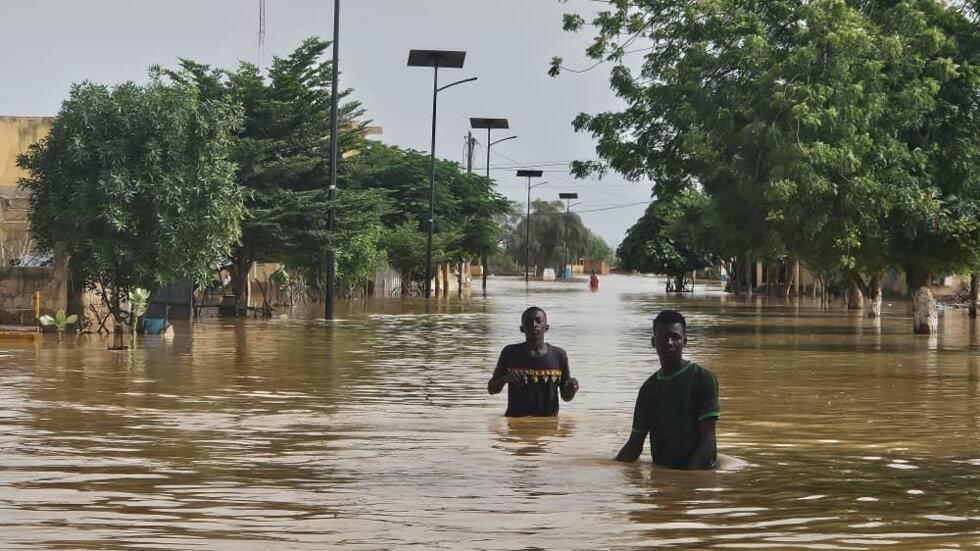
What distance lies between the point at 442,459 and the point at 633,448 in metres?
1.74

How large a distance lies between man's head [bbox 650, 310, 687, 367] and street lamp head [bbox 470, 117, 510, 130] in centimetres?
9898

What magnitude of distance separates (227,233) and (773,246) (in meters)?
14.8

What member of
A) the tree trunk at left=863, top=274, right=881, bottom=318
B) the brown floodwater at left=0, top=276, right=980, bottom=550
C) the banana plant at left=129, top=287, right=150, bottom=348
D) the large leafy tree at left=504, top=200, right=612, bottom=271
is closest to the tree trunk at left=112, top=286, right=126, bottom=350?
the banana plant at left=129, top=287, right=150, bottom=348

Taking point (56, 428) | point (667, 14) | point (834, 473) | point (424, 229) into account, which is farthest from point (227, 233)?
point (424, 229)

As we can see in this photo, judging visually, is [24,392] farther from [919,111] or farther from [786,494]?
[919,111]

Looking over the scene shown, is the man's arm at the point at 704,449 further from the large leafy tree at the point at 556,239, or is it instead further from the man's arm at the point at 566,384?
the large leafy tree at the point at 556,239

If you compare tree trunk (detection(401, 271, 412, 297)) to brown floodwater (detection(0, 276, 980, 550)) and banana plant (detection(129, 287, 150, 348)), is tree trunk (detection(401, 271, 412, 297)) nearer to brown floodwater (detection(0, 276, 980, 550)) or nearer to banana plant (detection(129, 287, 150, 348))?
banana plant (detection(129, 287, 150, 348))

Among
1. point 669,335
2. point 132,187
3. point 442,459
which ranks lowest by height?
point 442,459

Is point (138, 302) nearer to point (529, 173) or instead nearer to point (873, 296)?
point (873, 296)

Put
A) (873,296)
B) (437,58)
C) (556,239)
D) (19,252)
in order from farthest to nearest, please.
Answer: (556,239) < (437,58) < (873,296) < (19,252)

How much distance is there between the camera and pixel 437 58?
71688 millimetres

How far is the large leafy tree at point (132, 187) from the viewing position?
98.7 ft

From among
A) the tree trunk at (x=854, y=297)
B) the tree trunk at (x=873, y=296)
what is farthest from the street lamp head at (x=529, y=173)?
the tree trunk at (x=873, y=296)

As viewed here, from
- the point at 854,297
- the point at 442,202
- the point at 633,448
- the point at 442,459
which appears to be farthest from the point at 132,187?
the point at 442,202
